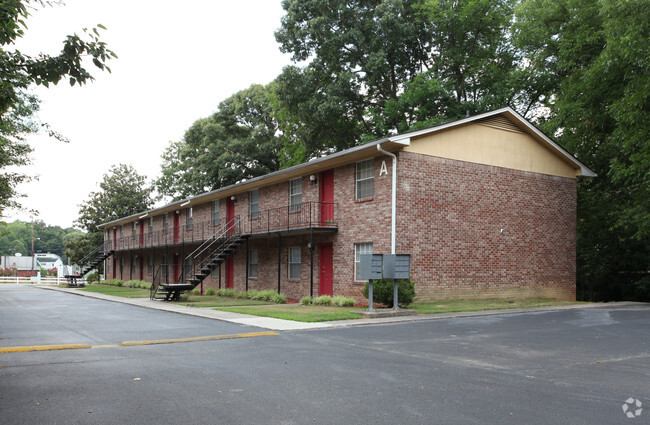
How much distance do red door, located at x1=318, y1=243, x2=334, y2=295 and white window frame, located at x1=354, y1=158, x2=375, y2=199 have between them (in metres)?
2.63

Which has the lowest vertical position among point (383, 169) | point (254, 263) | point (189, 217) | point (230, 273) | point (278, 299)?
point (278, 299)

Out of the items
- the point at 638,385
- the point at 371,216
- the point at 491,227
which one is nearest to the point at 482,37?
the point at 491,227

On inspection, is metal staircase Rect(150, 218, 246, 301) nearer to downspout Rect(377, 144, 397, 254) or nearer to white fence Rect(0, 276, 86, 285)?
downspout Rect(377, 144, 397, 254)

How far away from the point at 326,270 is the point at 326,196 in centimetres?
292

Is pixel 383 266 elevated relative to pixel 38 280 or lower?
elevated

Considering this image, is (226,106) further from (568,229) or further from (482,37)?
(568,229)

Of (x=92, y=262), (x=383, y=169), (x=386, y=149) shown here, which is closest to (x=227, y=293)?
(x=383, y=169)

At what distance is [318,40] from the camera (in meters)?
32.0

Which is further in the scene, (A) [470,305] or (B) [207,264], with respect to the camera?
(B) [207,264]

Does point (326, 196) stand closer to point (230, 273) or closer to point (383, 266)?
point (383, 266)

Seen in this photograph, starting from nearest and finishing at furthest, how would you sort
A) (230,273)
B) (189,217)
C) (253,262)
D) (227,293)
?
(227,293)
(253,262)
(230,273)
(189,217)

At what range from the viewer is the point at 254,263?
25.8 metres

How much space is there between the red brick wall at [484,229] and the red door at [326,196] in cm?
366

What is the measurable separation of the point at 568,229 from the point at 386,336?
14.6 meters
